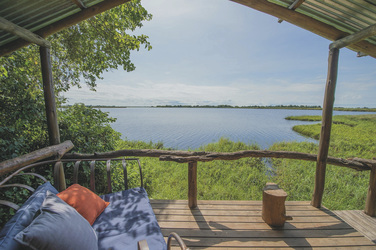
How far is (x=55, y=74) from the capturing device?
4.84 meters

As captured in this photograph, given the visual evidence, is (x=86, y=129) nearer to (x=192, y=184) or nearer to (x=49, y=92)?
(x=49, y=92)

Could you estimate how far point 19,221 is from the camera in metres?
1.07

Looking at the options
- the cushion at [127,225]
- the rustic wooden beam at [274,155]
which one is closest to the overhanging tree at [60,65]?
the cushion at [127,225]

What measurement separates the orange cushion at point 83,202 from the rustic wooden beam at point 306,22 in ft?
11.3

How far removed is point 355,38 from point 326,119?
127 cm

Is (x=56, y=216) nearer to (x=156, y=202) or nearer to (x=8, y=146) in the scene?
(x=156, y=202)

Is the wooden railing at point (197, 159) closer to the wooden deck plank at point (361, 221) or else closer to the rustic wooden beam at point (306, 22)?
the wooden deck plank at point (361, 221)

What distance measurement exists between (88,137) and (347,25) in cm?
536

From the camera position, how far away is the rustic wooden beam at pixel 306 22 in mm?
2359

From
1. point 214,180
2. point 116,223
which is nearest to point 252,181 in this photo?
point 214,180

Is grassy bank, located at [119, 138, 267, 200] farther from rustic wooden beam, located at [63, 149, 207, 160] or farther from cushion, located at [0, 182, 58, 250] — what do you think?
cushion, located at [0, 182, 58, 250]

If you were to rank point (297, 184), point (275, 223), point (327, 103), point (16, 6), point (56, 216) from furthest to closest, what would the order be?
point (297, 184), point (327, 103), point (275, 223), point (16, 6), point (56, 216)

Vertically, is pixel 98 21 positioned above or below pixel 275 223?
above

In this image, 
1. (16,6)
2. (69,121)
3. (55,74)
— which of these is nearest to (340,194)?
(69,121)
